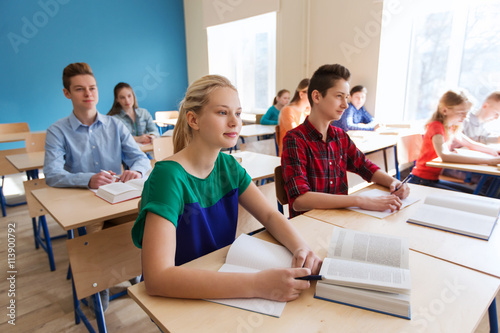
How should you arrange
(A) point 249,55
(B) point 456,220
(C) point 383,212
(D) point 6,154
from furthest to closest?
(A) point 249,55 < (D) point 6,154 < (C) point 383,212 < (B) point 456,220

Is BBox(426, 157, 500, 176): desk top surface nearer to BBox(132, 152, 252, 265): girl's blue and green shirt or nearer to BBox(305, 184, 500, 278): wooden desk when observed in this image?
BBox(305, 184, 500, 278): wooden desk

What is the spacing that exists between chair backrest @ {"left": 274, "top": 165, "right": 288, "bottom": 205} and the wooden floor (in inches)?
7.3

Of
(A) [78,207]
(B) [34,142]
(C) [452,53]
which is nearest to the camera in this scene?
(A) [78,207]

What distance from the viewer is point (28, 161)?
8.32 ft

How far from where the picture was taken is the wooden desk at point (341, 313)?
667 millimetres

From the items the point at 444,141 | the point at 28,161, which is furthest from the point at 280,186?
the point at 28,161

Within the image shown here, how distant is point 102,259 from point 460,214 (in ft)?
4.79

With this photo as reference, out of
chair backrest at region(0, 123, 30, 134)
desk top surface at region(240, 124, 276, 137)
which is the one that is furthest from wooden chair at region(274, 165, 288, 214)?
chair backrest at region(0, 123, 30, 134)

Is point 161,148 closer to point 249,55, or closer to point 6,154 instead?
point 6,154

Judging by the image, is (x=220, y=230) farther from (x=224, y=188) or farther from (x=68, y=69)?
(x=68, y=69)

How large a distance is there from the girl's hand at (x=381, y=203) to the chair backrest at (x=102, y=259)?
3.36ft

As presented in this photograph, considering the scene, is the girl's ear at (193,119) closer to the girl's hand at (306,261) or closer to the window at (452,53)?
the girl's hand at (306,261)

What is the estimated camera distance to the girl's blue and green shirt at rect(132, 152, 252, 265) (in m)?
0.87

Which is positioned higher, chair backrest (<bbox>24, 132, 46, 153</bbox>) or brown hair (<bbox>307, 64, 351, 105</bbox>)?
brown hair (<bbox>307, 64, 351, 105</bbox>)
